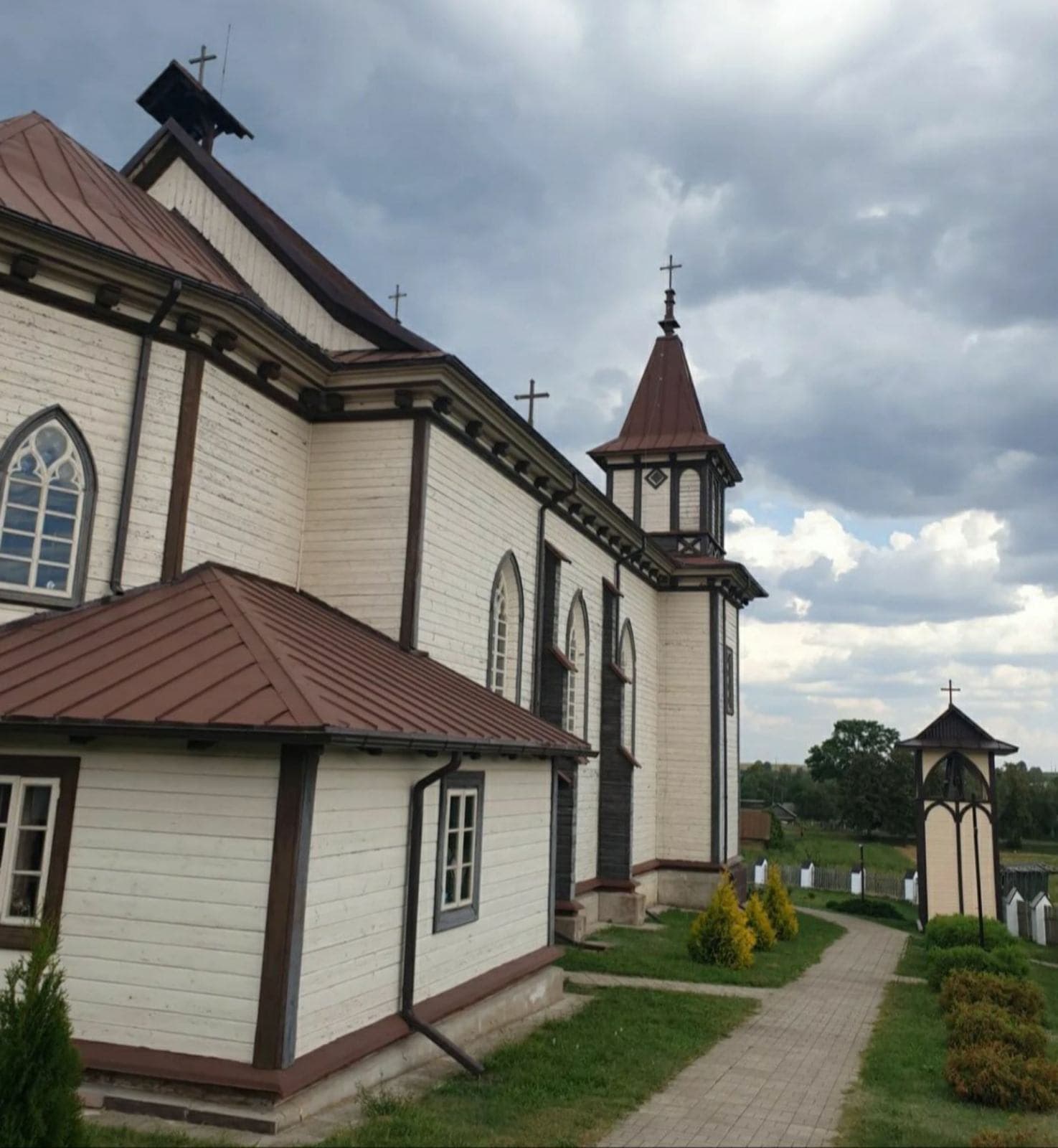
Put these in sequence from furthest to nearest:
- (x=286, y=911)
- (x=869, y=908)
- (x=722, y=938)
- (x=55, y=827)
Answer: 1. (x=869, y=908)
2. (x=722, y=938)
3. (x=55, y=827)
4. (x=286, y=911)

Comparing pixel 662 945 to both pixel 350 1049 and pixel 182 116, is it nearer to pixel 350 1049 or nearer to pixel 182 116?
pixel 350 1049

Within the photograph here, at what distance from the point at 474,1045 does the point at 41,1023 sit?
4.99 m

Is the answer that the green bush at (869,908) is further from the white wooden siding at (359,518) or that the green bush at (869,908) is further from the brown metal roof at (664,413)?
the white wooden siding at (359,518)

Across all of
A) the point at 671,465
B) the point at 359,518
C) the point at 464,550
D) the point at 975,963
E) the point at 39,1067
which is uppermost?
the point at 671,465

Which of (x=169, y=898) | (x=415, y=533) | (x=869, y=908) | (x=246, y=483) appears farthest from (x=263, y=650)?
(x=869, y=908)

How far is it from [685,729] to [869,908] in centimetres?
762

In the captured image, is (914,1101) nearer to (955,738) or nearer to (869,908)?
(955,738)

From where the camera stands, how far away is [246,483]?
1107 cm

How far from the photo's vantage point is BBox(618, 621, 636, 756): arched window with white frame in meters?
20.8

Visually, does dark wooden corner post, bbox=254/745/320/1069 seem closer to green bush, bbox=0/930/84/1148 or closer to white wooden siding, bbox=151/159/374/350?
green bush, bbox=0/930/84/1148

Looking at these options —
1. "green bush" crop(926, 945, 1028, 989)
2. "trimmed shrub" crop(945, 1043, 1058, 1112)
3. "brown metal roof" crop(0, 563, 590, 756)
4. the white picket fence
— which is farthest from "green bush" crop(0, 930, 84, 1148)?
the white picket fence

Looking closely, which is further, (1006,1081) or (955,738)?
(955,738)

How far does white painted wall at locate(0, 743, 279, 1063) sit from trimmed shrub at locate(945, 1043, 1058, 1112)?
5901 mm

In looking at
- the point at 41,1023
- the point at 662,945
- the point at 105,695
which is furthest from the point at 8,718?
the point at 662,945
